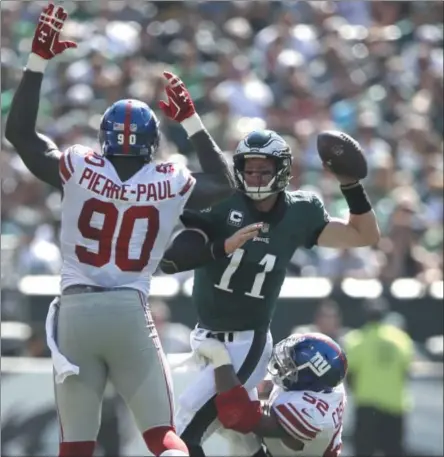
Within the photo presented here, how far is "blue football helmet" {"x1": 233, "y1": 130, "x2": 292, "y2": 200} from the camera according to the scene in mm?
5422

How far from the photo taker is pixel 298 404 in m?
5.08

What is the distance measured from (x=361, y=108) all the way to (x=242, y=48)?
1512mm

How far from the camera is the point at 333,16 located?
13.1 m

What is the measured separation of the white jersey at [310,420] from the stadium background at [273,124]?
340 centimetres

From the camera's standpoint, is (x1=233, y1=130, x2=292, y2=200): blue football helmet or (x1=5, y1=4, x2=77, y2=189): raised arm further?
(x1=233, y1=130, x2=292, y2=200): blue football helmet

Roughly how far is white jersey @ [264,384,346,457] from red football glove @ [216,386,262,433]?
3.0 inches

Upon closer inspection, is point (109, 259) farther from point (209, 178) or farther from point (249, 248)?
point (249, 248)

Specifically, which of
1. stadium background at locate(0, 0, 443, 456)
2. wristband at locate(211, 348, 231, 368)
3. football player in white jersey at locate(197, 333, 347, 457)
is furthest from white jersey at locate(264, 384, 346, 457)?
stadium background at locate(0, 0, 443, 456)

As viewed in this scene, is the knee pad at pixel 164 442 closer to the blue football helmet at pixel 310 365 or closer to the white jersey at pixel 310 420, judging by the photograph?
the white jersey at pixel 310 420

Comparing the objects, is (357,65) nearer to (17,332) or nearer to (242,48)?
(242,48)

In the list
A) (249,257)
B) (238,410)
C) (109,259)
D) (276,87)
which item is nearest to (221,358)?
(238,410)

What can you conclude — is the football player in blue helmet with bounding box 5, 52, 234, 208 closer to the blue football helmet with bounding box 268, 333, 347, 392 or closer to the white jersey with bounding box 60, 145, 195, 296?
the white jersey with bounding box 60, 145, 195, 296

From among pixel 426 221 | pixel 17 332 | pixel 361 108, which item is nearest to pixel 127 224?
pixel 17 332

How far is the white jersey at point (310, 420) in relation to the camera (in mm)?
5031
